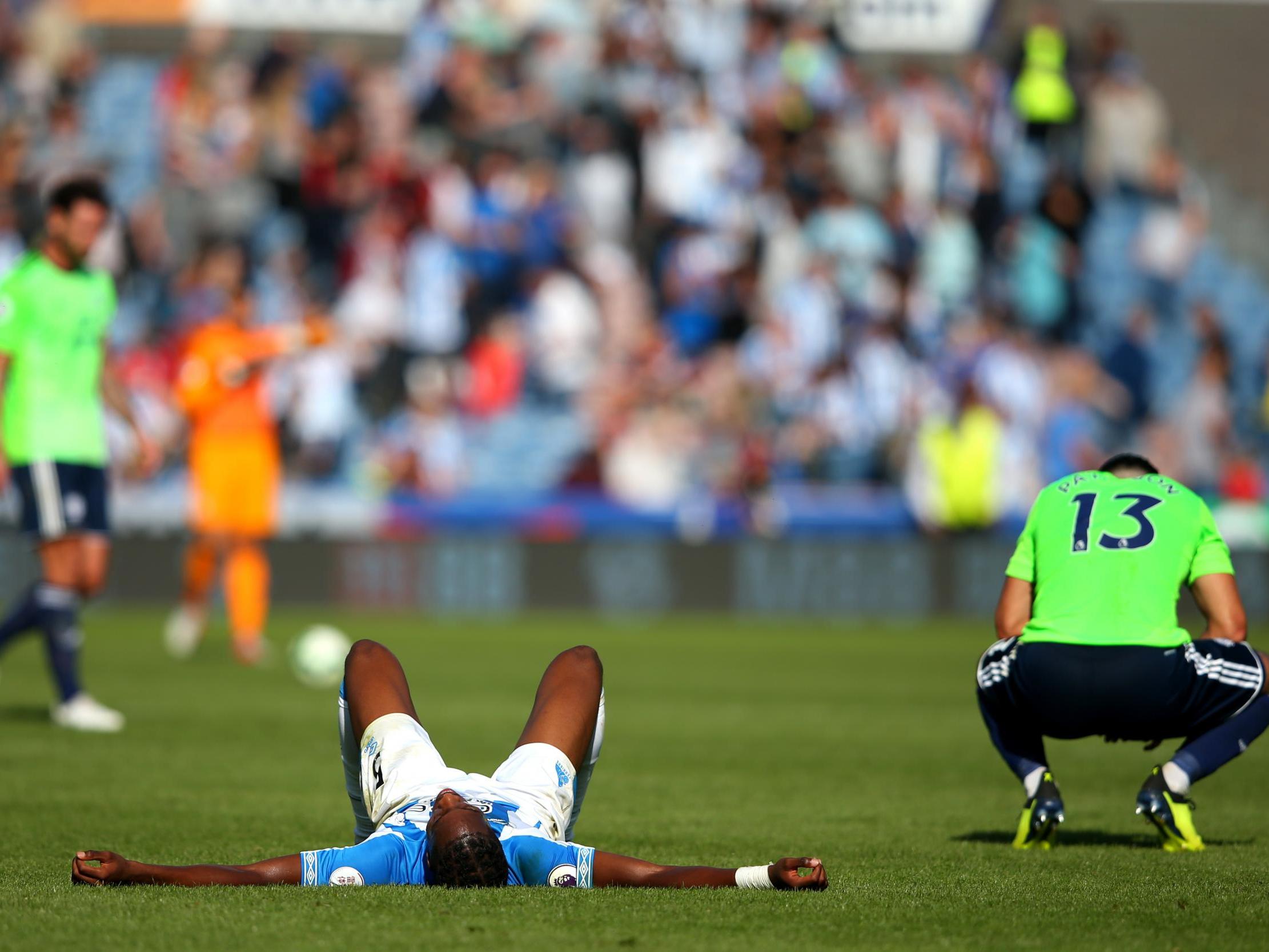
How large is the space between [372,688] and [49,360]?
5.13 metres

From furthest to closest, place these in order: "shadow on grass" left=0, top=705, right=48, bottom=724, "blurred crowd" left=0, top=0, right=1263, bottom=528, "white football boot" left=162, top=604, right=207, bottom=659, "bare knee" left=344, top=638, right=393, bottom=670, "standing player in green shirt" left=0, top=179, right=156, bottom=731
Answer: "blurred crowd" left=0, top=0, right=1263, bottom=528 < "white football boot" left=162, top=604, right=207, bottom=659 < "shadow on grass" left=0, top=705, right=48, bottom=724 < "standing player in green shirt" left=0, top=179, right=156, bottom=731 < "bare knee" left=344, top=638, right=393, bottom=670

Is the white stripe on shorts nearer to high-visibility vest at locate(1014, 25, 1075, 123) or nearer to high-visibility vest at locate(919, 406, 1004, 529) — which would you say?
high-visibility vest at locate(919, 406, 1004, 529)

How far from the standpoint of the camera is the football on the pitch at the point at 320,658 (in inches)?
517

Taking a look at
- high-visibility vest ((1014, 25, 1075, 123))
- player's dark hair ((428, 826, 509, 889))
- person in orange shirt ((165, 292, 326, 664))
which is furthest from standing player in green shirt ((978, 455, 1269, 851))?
high-visibility vest ((1014, 25, 1075, 123))

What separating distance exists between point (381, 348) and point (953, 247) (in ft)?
22.2

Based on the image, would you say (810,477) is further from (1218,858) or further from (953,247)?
(1218,858)

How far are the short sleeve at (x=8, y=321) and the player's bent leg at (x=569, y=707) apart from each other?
521 cm

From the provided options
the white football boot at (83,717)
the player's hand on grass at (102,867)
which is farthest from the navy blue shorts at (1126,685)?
the white football boot at (83,717)

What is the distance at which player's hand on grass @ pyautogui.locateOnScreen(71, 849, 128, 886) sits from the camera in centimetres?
511

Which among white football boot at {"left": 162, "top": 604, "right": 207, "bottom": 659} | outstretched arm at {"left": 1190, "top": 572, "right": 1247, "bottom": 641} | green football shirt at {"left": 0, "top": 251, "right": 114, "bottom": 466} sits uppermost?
green football shirt at {"left": 0, "top": 251, "right": 114, "bottom": 466}

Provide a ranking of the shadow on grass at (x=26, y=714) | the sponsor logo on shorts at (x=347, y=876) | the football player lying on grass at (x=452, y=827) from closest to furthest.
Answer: the football player lying on grass at (x=452, y=827)
the sponsor logo on shorts at (x=347, y=876)
the shadow on grass at (x=26, y=714)

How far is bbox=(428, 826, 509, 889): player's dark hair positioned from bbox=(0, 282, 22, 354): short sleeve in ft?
19.1

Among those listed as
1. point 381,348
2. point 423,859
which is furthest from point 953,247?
point 423,859

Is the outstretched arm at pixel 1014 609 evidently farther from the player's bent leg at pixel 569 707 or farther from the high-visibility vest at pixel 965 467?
the high-visibility vest at pixel 965 467
